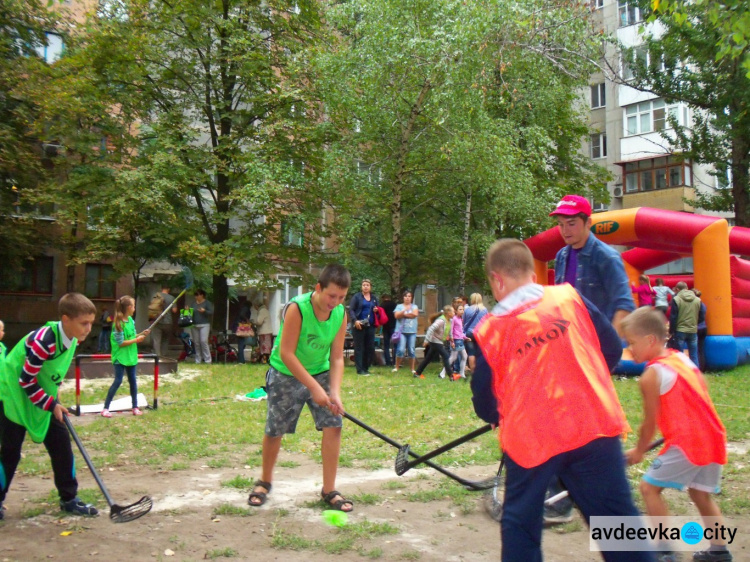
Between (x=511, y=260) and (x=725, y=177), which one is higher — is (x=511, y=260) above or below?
below

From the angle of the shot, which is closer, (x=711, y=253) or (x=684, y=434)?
(x=684, y=434)

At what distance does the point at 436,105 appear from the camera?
17.1 m

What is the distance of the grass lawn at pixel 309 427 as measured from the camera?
6.90 meters

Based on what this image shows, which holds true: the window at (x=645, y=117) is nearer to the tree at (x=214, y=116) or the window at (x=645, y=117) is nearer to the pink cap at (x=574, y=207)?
the tree at (x=214, y=116)

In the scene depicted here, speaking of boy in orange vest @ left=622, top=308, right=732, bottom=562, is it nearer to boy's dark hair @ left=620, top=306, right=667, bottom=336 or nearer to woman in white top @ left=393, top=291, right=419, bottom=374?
boy's dark hair @ left=620, top=306, right=667, bottom=336

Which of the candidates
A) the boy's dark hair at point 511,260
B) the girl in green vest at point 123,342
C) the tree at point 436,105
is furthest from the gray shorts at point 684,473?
the tree at point 436,105

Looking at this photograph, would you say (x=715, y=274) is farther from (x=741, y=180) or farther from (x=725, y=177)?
(x=725, y=177)

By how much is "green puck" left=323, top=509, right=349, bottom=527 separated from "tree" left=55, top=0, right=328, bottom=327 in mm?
13768

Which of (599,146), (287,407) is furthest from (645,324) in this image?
(599,146)

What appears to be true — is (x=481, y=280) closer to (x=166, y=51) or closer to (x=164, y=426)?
(x=166, y=51)

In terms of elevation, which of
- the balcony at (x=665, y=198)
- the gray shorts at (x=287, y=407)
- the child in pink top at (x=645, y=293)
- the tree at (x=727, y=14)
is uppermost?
the balcony at (x=665, y=198)

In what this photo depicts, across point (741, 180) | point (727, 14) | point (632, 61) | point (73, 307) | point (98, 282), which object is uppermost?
point (632, 61)

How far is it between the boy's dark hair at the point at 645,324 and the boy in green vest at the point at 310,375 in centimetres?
199

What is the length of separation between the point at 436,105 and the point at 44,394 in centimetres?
1369
